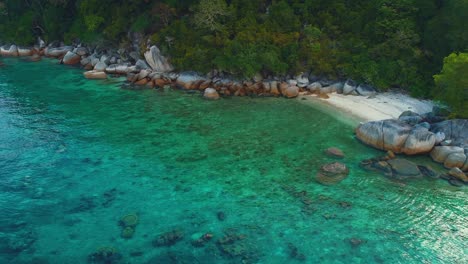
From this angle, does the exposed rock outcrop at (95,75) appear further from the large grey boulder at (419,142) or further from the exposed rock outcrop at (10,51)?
the large grey boulder at (419,142)

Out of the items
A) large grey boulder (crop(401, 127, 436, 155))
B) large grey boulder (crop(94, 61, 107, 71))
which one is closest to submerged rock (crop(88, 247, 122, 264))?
large grey boulder (crop(401, 127, 436, 155))

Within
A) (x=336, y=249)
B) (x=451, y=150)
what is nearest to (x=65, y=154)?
(x=336, y=249)

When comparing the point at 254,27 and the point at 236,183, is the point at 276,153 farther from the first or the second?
the point at 254,27

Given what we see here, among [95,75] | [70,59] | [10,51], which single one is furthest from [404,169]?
[10,51]

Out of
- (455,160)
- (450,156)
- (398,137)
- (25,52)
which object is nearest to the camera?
(455,160)

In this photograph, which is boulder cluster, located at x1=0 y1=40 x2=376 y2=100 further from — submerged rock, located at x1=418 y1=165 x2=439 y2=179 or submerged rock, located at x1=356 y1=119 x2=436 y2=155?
submerged rock, located at x1=418 y1=165 x2=439 y2=179

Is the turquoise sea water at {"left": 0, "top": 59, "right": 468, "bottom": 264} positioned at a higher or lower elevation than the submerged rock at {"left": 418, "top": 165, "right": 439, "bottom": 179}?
lower

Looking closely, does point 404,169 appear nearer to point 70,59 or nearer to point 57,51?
point 70,59

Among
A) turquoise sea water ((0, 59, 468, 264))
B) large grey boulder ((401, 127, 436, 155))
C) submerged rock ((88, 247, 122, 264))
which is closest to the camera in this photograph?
submerged rock ((88, 247, 122, 264))
